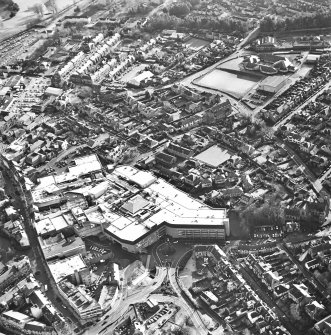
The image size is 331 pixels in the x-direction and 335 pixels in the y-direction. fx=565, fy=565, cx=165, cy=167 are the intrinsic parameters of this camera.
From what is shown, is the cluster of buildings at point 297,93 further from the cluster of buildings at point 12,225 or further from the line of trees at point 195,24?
the cluster of buildings at point 12,225

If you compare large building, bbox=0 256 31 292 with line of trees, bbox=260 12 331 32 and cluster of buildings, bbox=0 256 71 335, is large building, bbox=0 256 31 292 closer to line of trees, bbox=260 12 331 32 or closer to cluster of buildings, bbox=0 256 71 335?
cluster of buildings, bbox=0 256 71 335

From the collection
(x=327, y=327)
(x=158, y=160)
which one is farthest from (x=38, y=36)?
(x=327, y=327)

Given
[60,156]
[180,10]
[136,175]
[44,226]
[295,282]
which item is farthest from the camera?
[180,10]

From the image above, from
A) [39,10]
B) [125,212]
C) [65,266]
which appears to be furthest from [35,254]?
[39,10]

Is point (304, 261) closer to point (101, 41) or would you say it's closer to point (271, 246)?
point (271, 246)

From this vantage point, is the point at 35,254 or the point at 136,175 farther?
the point at 136,175

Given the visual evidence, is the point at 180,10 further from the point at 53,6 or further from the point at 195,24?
the point at 53,6
